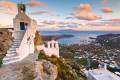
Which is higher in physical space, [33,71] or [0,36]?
[0,36]

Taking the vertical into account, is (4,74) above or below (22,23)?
below

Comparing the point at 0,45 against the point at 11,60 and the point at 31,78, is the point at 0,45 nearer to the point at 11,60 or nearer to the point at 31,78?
the point at 11,60

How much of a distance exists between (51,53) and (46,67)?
4.75 meters

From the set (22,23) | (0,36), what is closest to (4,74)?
(22,23)

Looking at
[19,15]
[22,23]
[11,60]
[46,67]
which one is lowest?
[46,67]

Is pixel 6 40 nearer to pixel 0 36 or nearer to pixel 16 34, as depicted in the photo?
pixel 0 36

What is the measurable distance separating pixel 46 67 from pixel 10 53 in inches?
126

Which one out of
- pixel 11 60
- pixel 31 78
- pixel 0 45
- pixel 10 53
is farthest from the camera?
pixel 0 45

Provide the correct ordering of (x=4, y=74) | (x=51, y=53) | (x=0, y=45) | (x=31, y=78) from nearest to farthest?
1. (x=31, y=78)
2. (x=4, y=74)
3. (x=51, y=53)
4. (x=0, y=45)

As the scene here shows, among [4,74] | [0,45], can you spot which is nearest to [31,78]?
[4,74]

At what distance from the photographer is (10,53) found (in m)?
6.71

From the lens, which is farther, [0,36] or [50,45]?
[0,36]

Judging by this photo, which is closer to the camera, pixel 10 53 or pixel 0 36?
pixel 10 53

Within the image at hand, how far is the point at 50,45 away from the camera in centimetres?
1141
